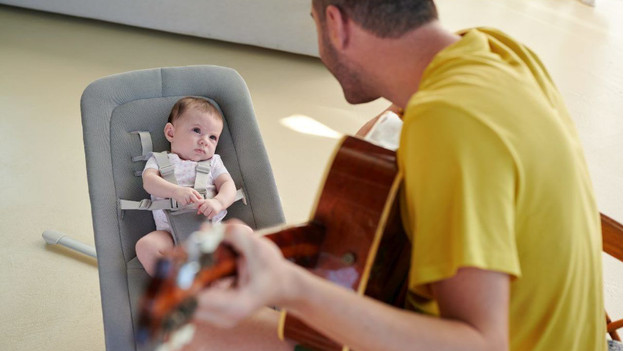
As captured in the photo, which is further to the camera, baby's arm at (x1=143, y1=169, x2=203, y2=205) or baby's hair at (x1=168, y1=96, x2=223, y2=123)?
baby's hair at (x1=168, y1=96, x2=223, y2=123)

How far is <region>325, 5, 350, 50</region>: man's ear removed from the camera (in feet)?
4.56

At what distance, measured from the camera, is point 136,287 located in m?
1.95

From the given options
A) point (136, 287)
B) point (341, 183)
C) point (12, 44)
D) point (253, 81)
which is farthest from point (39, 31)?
point (341, 183)

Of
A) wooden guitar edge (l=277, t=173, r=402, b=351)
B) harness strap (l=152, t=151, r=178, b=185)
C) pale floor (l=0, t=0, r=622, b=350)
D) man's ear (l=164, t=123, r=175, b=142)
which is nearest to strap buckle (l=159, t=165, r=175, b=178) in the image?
harness strap (l=152, t=151, r=178, b=185)

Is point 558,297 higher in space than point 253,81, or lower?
higher

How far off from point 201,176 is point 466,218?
4.26 ft

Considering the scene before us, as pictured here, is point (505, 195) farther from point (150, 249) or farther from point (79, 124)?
point (79, 124)

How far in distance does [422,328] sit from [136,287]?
1.10m

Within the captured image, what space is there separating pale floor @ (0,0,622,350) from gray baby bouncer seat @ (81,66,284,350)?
48 cm

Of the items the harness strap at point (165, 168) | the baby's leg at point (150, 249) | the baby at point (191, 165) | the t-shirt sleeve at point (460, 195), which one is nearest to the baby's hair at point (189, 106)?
the baby at point (191, 165)

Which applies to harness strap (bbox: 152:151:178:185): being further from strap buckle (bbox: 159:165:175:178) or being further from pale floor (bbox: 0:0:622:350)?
pale floor (bbox: 0:0:622:350)

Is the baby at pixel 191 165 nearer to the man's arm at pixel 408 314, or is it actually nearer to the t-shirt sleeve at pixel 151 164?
the t-shirt sleeve at pixel 151 164

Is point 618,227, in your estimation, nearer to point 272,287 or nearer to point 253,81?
point 272,287

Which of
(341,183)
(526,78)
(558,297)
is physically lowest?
(558,297)
